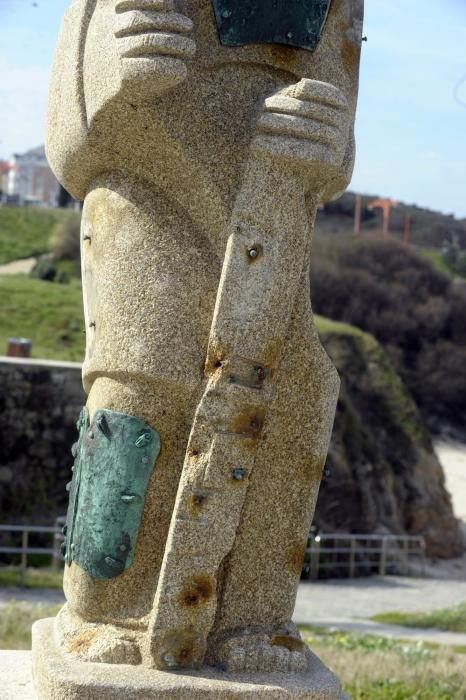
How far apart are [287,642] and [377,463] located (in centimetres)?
1422

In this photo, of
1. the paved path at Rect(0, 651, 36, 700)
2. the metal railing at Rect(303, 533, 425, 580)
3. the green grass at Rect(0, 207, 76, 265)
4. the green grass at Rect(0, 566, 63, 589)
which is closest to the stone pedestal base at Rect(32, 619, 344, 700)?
the paved path at Rect(0, 651, 36, 700)

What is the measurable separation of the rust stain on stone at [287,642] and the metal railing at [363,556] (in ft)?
33.0

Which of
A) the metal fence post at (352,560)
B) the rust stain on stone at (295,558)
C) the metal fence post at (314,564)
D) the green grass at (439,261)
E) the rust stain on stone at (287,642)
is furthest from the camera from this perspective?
the green grass at (439,261)

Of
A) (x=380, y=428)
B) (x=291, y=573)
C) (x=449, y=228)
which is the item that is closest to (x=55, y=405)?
(x=380, y=428)

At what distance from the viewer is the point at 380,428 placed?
20812mm

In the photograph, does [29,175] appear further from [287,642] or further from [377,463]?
[287,642]

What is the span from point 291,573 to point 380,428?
55.7ft

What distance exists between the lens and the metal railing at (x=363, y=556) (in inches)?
577

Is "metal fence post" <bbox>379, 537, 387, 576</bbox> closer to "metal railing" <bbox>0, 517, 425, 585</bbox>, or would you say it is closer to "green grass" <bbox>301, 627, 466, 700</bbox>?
"metal railing" <bbox>0, 517, 425, 585</bbox>

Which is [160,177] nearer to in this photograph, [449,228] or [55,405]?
[55,405]

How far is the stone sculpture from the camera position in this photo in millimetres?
3689

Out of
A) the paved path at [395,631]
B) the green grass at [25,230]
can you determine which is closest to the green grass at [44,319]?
the paved path at [395,631]

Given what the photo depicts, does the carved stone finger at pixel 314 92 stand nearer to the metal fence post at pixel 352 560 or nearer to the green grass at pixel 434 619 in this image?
the green grass at pixel 434 619

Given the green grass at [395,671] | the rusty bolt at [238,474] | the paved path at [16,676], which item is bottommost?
the green grass at [395,671]
